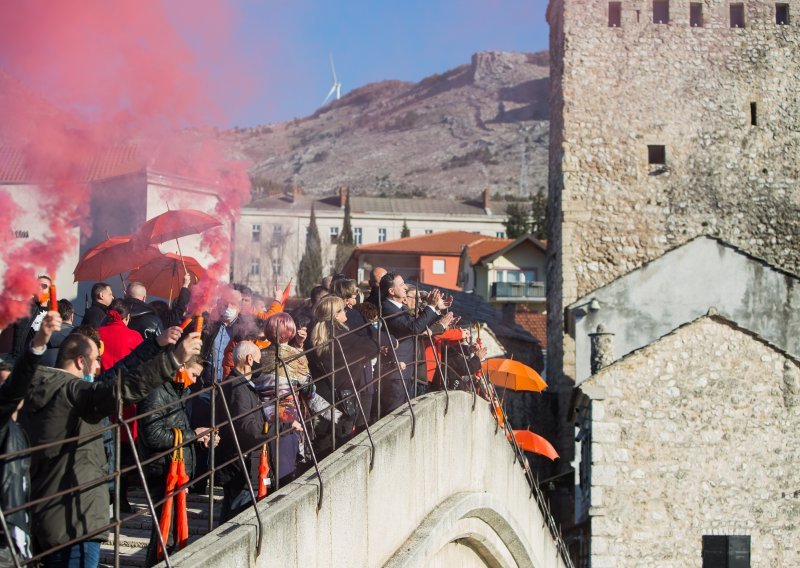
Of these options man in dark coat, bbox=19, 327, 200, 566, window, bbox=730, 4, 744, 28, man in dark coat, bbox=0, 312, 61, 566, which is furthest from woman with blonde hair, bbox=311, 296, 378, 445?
window, bbox=730, 4, 744, 28

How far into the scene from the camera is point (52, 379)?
5.48 metres

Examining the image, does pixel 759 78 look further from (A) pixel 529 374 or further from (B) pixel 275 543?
(B) pixel 275 543

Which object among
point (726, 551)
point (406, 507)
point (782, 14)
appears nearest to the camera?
point (406, 507)

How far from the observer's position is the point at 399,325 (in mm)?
9242

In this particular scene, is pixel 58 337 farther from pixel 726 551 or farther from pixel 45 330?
pixel 726 551

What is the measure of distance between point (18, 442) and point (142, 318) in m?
3.62

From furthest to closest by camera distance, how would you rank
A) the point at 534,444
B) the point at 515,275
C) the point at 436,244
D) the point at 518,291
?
1. the point at 436,244
2. the point at 515,275
3. the point at 518,291
4. the point at 534,444

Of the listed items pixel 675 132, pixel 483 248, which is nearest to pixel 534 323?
pixel 483 248

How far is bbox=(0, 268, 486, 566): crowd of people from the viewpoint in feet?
17.3

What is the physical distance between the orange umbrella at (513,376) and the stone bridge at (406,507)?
4.46m

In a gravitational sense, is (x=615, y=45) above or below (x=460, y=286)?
above

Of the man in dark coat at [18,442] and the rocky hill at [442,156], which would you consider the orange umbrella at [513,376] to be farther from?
the rocky hill at [442,156]

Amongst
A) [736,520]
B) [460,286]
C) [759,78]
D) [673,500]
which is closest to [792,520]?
[736,520]

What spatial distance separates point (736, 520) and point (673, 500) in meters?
1.11
